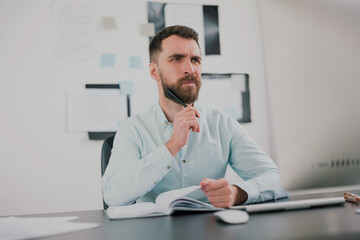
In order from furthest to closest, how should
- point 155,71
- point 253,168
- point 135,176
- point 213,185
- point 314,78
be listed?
point 155,71, point 253,168, point 135,176, point 213,185, point 314,78

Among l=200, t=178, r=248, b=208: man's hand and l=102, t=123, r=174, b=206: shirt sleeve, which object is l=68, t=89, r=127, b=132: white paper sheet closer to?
l=102, t=123, r=174, b=206: shirt sleeve

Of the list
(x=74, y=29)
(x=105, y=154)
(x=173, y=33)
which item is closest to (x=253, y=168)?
(x=105, y=154)

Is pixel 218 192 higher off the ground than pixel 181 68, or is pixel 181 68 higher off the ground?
pixel 181 68

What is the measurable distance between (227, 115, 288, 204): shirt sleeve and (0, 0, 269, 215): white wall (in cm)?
93

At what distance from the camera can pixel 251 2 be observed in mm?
2408

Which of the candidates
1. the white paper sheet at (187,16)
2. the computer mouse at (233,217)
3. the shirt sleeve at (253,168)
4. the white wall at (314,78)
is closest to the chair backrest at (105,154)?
the shirt sleeve at (253,168)

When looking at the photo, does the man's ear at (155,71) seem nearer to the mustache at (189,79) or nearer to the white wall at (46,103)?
the mustache at (189,79)

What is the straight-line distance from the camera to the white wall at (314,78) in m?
0.54

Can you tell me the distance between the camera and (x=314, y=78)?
55 cm

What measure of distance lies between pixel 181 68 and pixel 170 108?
182 mm

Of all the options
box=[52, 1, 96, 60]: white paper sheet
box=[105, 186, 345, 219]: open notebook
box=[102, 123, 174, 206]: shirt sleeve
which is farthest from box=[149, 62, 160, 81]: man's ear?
box=[105, 186, 345, 219]: open notebook

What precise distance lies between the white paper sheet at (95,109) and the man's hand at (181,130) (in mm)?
1035

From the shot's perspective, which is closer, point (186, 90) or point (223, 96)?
point (186, 90)

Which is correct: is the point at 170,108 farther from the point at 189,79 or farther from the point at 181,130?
the point at 181,130
